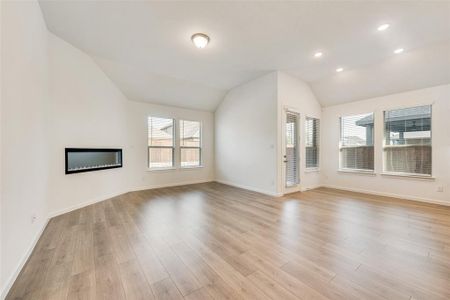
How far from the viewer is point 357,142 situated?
5148 millimetres

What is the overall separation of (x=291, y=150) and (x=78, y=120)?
196 inches

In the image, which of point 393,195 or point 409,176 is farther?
point 393,195

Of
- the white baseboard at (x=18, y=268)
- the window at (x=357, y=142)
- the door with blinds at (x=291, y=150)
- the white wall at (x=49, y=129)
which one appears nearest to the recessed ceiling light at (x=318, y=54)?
the door with blinds at (x=291, y=150)

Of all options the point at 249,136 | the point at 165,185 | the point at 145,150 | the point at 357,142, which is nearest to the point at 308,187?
the point at 357,142

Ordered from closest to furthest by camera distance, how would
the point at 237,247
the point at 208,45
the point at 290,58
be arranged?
the point at 237,247 < the point at 208,45 < the point at 290,58

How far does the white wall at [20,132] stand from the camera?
1.54m

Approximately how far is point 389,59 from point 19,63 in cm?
Result: 615

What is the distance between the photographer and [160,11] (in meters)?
2.48

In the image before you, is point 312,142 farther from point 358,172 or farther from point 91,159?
point 91,159

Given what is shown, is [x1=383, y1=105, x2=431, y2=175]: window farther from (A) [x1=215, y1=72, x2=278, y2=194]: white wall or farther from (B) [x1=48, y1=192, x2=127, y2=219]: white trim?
(B) [x1=48, y1=192, x2=127, y2=219]: white trim

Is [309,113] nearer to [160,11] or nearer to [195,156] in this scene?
[195,156]

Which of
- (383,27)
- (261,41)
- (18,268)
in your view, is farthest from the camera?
(261,41)

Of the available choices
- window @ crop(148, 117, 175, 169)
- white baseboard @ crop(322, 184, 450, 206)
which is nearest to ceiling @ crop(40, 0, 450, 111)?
window @ crop(148, 117, 175, 169)

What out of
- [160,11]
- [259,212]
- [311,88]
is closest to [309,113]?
[311,88]
